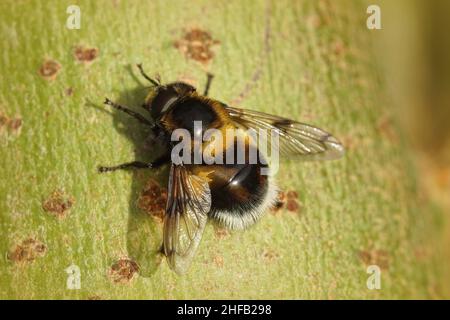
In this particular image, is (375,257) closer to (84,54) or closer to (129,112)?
(129,112)

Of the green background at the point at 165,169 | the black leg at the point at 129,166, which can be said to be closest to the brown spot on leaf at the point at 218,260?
the green background at the point at 165,169

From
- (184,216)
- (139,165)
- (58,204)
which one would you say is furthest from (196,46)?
(58,204)

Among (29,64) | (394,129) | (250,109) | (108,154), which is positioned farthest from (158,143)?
(394,129)

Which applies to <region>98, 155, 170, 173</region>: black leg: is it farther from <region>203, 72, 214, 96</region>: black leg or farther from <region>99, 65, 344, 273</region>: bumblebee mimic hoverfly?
<region>203, 72, 214, 96</region>: black leg

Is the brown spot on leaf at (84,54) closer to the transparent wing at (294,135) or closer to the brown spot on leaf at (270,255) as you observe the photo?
the transparent wing at (294,135)

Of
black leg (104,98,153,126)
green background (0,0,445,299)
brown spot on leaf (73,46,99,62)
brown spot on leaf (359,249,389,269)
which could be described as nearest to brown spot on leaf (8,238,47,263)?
green background (0,0,445,299)

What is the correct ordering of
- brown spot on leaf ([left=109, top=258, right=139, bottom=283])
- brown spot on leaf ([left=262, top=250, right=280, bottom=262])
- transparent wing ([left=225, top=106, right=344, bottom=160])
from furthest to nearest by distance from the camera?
1. transparent wing ([left=225, top=106, right=344, bottom=160])
2. brown spot on leaf ([left=262, top=250, right=280, bottom=262])
3. brown spot on leaf ([left=109, top=258, right=139, bottom=283])
